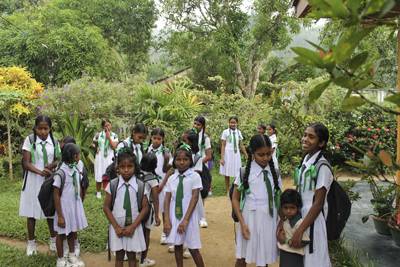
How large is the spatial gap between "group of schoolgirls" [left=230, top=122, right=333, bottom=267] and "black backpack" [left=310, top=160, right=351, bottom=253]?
3 centimetres

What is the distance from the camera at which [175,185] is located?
371cm

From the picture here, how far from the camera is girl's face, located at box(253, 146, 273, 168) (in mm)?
3100

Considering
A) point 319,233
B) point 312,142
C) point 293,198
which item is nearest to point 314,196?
point 293,198

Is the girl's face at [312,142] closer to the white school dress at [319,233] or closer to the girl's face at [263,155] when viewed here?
the white school dress at [319,233]

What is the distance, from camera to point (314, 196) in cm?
285

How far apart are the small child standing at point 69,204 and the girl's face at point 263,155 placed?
6.24ft

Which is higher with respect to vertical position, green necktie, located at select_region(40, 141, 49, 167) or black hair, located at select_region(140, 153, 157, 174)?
green necktie, located at select_region(40, 141, 49, 167)

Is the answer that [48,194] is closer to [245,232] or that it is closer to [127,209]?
[127,209]

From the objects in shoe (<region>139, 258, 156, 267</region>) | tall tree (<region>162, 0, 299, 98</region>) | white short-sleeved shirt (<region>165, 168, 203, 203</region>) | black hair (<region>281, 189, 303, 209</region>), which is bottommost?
shoe (<region>139, 258, 156, 267</region>)

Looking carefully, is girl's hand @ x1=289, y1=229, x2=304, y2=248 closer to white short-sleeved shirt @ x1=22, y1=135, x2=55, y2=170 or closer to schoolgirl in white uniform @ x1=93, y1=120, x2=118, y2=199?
white short-sleeved shirt @ x1=22, y1=135, x2=55, y2=170

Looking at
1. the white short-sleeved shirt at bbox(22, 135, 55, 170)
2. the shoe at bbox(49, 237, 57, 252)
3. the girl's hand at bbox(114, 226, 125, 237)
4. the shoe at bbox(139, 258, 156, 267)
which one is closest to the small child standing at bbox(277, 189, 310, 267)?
the girl's hand at bbox(114, 226, 125, 237)

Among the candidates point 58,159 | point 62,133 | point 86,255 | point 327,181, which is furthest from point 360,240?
point 62,133

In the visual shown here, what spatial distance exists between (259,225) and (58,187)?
2.03m

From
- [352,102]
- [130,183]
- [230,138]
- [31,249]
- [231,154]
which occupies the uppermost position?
[230,138]
